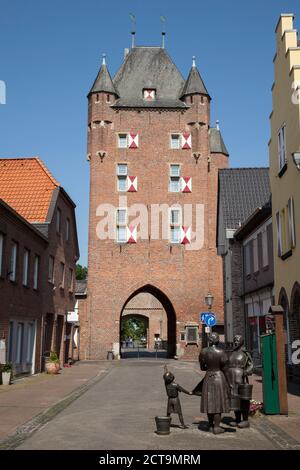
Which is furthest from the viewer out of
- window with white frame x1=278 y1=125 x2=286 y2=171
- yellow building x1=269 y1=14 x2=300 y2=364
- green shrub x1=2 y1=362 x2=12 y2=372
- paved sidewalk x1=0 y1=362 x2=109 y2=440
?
green shrub x1=2 y1=362 x2=12 y2=372

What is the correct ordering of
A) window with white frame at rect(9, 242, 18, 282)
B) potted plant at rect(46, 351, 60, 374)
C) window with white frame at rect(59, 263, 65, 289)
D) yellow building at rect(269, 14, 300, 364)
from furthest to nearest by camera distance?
window with white frame at rect(59, 263, 65, 289), potted plant at rect(46, 351, 60, 374), window with white frame at rect(9, 242, 18, 282), yellow building at rect(269, 14, 300, 364)

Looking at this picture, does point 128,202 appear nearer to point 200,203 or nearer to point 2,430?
point 200,203

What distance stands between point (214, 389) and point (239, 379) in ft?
4.31

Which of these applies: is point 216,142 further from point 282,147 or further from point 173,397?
point 173,397

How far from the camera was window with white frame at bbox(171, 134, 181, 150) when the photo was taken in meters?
42.0

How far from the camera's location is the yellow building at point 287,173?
1636 centimetres

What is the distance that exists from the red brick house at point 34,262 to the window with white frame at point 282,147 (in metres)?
9.45

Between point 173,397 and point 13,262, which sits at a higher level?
point 13,262

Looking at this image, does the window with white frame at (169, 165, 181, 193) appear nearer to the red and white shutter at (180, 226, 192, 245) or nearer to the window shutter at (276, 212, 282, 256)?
the red and white shutter at (180, 226, 192, 245)

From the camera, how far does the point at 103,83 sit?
42656 mm

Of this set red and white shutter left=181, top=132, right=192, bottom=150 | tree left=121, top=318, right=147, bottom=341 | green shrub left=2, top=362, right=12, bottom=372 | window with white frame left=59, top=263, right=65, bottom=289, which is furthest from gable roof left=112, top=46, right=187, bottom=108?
tree left=121, top=318, right=147, bottom=341

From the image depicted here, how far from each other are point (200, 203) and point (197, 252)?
3706mm

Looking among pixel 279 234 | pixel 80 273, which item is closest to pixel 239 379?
pixel 279 234

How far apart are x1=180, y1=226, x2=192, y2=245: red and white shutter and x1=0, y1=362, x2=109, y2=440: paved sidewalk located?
63.5ft
